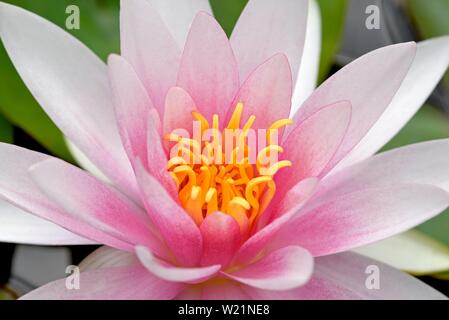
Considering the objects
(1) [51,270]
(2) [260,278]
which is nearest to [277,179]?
(2) [260,278]

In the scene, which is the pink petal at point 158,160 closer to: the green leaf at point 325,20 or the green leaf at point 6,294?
the green leaf at point 6,294

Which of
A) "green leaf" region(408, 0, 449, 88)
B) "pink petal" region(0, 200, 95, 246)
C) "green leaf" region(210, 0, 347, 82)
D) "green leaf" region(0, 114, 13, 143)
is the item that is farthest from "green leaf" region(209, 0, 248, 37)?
"pink petal" region(0, 200, 95, 246)

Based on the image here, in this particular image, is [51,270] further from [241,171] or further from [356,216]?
[356,216]

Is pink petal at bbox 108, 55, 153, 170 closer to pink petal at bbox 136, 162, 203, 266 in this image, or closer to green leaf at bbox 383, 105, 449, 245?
pink petal at bbox 136, 162, 203, 266

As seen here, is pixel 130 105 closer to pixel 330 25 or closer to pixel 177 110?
pixel 177 110

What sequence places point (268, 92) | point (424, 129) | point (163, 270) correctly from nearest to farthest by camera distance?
point (163, 270), point (268, 92), point (424, 129)

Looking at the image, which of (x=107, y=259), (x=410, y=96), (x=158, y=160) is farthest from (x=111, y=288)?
(x=410, y=96)
